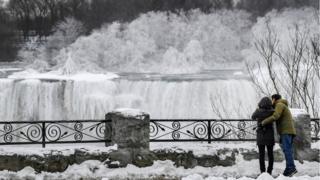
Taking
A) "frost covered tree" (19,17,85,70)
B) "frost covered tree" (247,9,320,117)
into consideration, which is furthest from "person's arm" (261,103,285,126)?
"frost covered tree" (19,17,85,70)

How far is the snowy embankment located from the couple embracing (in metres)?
0.50

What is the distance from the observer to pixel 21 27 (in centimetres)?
4194

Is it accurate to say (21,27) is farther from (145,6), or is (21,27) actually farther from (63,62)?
(145,6)

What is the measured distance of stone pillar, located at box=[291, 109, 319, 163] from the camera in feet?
29.0

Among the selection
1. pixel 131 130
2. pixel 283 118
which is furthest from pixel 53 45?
pixel 283 118

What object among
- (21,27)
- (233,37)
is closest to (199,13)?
(233,37)

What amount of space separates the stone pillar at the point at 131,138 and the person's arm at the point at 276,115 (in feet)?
7.18

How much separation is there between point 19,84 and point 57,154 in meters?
23.8

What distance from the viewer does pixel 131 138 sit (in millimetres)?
8578

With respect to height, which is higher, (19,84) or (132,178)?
(19,84)

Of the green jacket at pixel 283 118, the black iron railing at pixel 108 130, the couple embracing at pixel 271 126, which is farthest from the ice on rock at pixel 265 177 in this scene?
the black iron railing at pixel 108 130

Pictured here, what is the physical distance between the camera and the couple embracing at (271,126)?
7.68 metres

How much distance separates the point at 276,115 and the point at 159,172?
2.32 meters

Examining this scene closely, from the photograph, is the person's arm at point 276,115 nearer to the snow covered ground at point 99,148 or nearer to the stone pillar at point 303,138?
the stone pillar at point 303,138
